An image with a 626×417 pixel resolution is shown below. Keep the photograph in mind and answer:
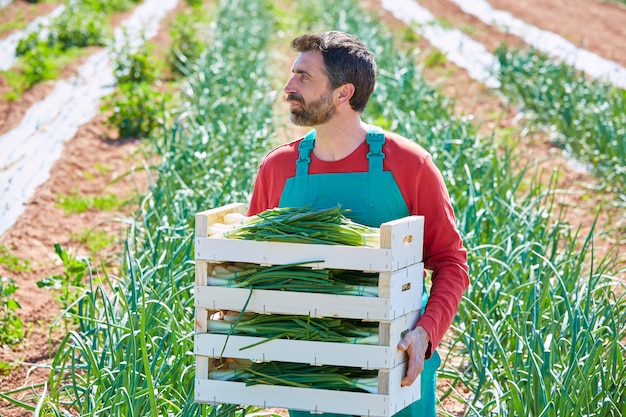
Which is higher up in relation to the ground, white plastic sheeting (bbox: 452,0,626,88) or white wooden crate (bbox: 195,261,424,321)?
white wooden crate (bbox: 195,261,424,321)

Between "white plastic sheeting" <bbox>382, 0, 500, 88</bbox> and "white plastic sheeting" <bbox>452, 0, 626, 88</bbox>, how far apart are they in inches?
24.2

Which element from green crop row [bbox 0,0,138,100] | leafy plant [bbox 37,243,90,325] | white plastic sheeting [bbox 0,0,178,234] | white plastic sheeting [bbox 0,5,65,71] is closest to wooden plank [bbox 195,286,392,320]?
leafy plant [bbox 37,243,90,325]

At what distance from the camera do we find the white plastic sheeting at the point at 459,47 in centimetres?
1004

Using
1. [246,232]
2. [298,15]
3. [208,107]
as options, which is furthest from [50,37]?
[246,232]

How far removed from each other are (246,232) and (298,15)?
1307 cm

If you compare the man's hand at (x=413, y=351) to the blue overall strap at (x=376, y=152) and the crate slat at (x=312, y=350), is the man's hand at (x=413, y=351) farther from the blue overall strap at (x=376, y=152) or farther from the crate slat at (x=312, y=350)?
the blue overall strap at (x=376, y=152)

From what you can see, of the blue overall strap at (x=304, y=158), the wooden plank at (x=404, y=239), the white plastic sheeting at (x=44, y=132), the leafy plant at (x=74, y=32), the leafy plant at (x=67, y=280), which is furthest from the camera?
the leafy plant at (x=74, y=32)

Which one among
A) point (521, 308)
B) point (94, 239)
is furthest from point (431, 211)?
point (94, 239)

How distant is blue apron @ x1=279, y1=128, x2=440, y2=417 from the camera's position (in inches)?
96.2

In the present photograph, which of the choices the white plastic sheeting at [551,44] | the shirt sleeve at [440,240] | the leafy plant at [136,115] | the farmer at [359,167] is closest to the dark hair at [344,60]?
the farmer at [359,167]

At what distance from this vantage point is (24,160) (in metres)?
6.76

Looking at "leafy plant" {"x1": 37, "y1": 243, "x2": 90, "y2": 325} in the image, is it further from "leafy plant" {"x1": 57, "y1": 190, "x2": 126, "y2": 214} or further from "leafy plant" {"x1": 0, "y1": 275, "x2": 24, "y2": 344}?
"leafy plant" {"x1": 57, "y1": 190, "x2": 126, "y2": 214}

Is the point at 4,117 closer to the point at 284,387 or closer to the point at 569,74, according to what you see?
the point at 569,74

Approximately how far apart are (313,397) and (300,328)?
162mm
